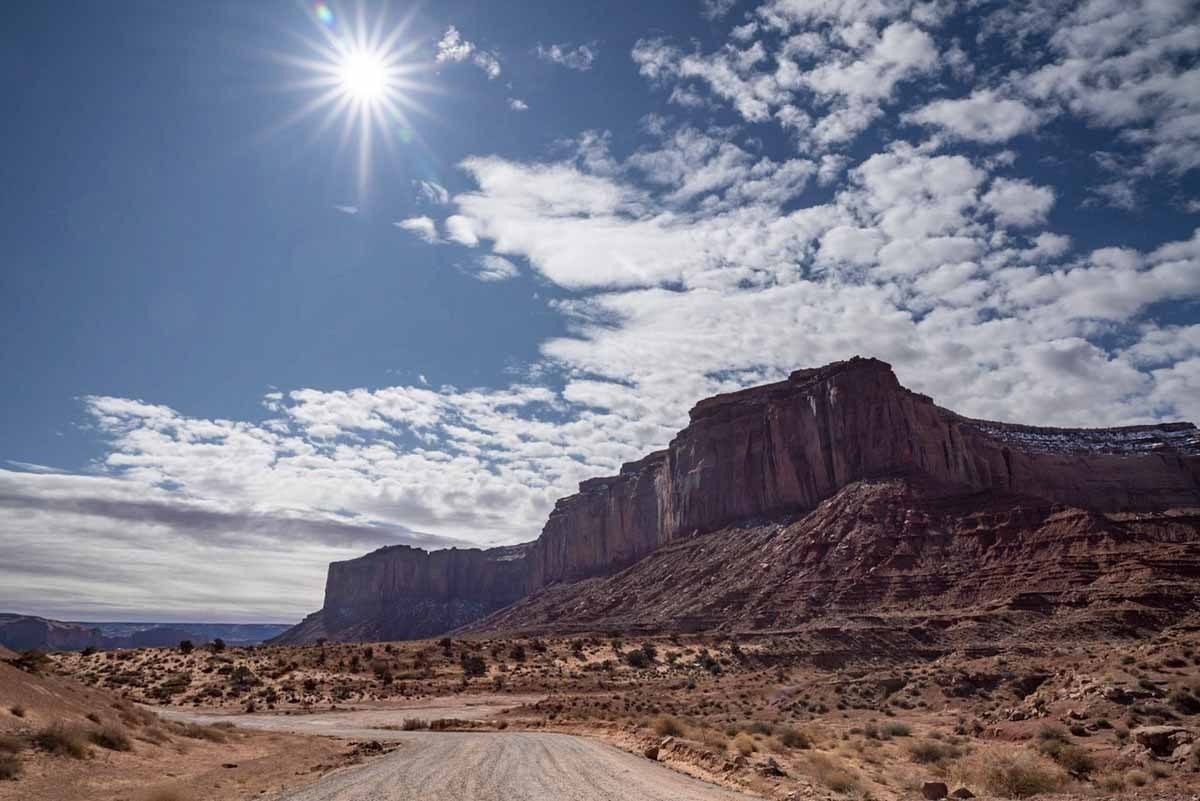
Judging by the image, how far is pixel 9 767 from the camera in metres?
13.2

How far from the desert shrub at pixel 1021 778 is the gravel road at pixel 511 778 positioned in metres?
5.14

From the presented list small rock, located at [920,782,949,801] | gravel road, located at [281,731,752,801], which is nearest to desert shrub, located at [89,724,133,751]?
gravel road, located at [281,731,752,801]

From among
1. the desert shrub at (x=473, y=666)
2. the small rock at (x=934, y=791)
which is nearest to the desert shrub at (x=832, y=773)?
the small rock at (x=934, y=791)

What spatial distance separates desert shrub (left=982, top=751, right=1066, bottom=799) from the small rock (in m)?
1.09

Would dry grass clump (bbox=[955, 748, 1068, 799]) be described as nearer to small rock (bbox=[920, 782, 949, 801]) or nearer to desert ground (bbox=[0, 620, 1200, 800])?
desert ground (bbox=[0, 620, 1200, 800])

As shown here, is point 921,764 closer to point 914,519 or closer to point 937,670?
point 937,670

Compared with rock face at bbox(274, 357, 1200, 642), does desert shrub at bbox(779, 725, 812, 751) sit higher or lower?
lower

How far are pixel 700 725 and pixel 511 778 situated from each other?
14.0 m

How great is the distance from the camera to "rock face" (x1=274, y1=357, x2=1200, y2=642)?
9788 centimetres

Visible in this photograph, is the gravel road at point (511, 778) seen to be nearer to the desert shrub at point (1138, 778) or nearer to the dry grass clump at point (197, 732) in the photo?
the dry grass clump at point (197, 732)

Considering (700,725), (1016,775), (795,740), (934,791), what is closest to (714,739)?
(795,740)

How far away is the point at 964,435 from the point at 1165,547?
46099 mm

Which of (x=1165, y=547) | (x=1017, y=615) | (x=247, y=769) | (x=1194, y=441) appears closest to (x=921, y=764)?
(x=247, y=769)

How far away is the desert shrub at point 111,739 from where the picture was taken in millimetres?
17531
